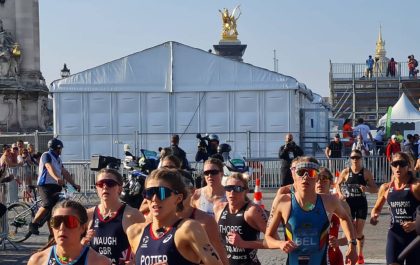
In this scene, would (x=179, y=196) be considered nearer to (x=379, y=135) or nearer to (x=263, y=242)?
(x=263, y=242)

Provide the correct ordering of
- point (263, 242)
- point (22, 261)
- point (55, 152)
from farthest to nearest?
point (55, 152) < point (22, 261) < point (263, 242)

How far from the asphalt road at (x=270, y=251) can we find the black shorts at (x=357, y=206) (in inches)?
24.9

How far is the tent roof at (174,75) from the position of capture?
91.1 ft

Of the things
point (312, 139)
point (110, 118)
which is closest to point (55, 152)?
point (110, 118)

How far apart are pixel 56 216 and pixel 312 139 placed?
24565 mm

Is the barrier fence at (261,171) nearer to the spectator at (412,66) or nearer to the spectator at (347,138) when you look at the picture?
the spectator at (347,138)

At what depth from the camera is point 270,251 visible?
42.5ft

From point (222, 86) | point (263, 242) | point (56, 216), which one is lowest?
point (263, 242)

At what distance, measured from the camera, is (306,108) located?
29812mm

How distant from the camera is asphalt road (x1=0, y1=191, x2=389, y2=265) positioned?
1199 cm

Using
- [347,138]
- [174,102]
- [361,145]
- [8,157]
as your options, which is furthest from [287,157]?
[347,138]

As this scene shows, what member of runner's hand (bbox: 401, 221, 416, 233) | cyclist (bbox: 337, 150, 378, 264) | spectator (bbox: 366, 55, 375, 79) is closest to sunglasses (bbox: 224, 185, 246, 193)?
runner's hand (bbox: 401, 221, 416, 233)

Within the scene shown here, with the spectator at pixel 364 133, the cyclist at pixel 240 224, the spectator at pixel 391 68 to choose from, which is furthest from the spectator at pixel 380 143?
the spectator at pixel 391 68

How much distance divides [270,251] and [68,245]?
27.6 ft
